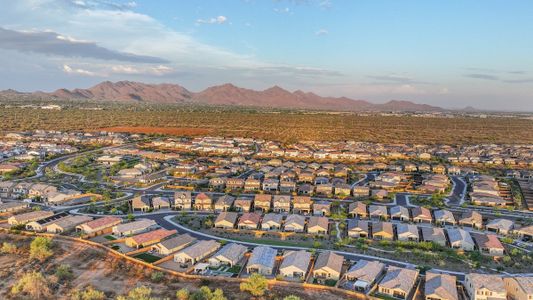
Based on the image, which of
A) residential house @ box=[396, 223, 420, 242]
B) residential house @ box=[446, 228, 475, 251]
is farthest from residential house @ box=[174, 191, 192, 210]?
residential house @ box=[446, 228, 475, 251]

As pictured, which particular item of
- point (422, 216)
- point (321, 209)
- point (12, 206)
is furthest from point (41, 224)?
point (422, 216)

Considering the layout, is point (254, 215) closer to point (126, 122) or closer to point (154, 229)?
point (154, 229)

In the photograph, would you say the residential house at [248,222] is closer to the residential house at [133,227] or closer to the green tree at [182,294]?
the residential house at [133,227]

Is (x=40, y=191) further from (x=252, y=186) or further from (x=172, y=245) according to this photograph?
(x=252, y=186)

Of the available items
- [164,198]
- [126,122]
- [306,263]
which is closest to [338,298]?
[306,263]

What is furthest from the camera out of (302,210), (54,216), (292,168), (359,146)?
(359,146)

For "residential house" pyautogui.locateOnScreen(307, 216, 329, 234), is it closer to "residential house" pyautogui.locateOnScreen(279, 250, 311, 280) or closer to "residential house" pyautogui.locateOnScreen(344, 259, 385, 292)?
"residential house" pyautogui.locateOnScreen(279, 250, 311, 280)
